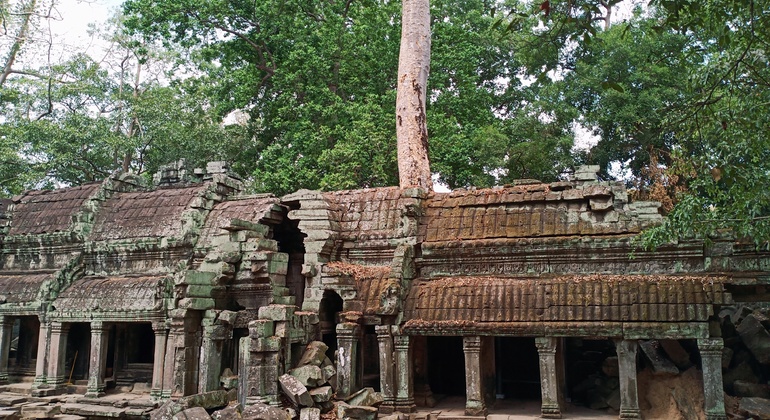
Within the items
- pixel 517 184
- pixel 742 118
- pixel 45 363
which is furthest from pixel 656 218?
pixel 45 363

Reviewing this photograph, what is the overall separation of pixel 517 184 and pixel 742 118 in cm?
655

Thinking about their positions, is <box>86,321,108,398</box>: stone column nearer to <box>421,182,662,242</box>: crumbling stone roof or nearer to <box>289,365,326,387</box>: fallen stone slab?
<box>289,365,326,387</box>: fallen stone slab

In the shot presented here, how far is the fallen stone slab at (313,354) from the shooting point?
11.8 metres

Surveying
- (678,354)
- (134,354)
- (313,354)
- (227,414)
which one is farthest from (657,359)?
(134,354)

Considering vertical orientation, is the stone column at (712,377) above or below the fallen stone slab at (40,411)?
above

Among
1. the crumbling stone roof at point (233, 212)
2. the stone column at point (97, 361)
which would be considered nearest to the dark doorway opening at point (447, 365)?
the crumbling stone roof at point (233, 212)

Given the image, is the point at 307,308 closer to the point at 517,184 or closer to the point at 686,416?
the point at 517,184

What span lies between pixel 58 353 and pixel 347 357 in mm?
8336

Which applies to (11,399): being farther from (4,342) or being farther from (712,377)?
(712,377)

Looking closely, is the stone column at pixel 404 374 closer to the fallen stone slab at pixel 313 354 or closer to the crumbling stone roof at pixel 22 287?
the fallen stone slab at pixel 313 354

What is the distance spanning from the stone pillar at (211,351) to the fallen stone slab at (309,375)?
1996mm

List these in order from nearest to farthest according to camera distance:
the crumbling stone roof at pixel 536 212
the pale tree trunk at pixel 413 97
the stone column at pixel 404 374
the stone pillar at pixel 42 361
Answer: the stone column at pixel 404 374 → the crumbling stone roof at pixel 536 212 → the stone pillar at pixel 42 361 → the pale tree trunk at pixel 413 97

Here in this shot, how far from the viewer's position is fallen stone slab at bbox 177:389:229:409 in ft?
36.2

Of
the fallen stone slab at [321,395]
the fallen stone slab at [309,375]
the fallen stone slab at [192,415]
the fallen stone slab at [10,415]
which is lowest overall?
the fallen stone slab at [10,415]
